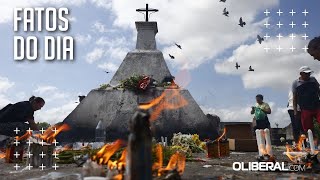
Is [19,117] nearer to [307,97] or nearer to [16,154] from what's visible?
[16,154]

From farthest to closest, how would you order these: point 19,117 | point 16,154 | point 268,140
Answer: point 19,117
point 16,154
point 268,140

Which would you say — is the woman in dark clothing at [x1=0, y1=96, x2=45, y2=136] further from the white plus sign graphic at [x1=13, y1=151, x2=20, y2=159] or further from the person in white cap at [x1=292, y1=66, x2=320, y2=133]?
the person in white cap at [x1=292, y1=66, x2=320, y2=133]

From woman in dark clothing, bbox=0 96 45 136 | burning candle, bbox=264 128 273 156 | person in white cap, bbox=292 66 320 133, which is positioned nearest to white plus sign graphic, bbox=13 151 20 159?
woman in dark clothing, bbox=0 96 45 136

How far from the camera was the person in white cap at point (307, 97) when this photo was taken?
1138 centimetres

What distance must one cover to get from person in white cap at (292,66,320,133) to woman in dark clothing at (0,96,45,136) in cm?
770

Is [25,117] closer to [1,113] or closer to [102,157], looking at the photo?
[1,113]

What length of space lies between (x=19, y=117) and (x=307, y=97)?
8506 mm

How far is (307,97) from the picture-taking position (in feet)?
37.4

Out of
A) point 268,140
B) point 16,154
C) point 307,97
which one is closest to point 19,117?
point 16,154

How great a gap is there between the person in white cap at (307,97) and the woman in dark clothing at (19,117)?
303 inches

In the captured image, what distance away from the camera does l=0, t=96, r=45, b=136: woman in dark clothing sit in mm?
9906

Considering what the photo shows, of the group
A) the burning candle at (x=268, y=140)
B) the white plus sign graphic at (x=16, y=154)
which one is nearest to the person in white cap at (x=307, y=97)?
the burning candle at (x=268, y=140)

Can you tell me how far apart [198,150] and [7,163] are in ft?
21.0

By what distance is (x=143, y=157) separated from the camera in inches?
136
